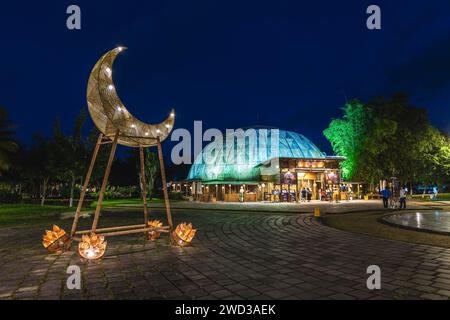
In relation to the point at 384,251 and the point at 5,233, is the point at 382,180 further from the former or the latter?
the point at 5,233

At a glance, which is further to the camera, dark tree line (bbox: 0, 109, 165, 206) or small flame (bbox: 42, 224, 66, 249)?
dark tree line (bbox: 0, 109, 165, 206)

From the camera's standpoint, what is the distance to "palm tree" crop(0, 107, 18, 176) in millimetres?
30938

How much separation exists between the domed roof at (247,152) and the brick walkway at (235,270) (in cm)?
3506

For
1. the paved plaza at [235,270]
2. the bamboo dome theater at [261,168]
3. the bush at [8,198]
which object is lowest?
the bush at [8,198]

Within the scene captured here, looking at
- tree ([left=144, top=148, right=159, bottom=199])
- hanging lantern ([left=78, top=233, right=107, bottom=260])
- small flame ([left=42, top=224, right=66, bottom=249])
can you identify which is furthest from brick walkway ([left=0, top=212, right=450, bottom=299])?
tree ([left=144, top=148, right=159, bottom=199])

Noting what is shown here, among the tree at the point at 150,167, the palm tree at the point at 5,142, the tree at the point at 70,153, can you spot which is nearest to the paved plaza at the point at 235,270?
the tree at the point at 70,153

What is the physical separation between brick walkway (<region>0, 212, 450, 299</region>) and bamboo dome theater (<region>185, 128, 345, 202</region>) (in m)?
27.4

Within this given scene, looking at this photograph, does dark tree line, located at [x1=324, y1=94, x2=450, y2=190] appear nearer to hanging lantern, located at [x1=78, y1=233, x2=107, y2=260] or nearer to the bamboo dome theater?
the bamboo dome theater

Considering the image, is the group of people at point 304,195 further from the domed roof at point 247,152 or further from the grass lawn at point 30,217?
the grass lawn at point 30,217

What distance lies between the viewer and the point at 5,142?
3138 centimetres

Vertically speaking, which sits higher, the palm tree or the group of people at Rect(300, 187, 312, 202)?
the palm tree

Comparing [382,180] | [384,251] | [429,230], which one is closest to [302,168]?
[382,180]

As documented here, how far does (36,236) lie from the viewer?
10062mm

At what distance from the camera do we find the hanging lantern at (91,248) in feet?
21.5
